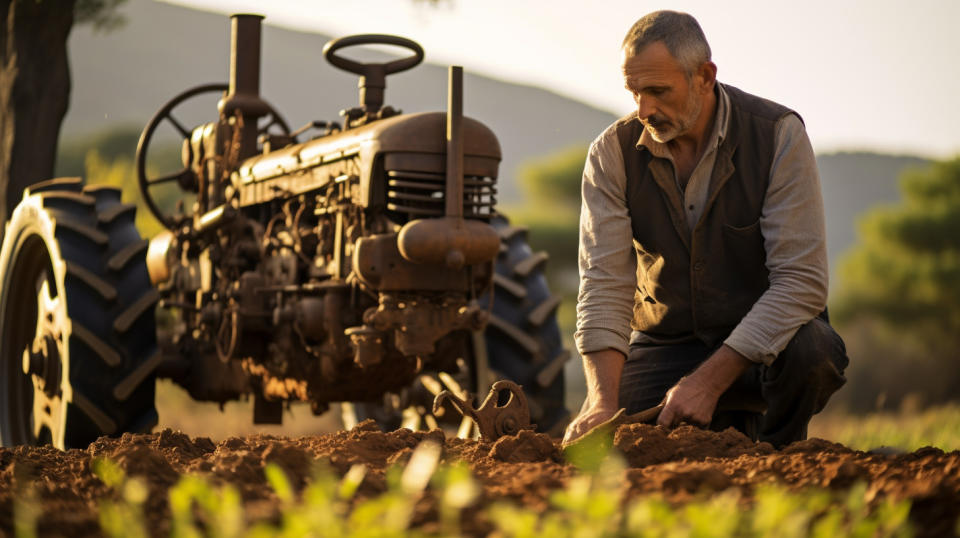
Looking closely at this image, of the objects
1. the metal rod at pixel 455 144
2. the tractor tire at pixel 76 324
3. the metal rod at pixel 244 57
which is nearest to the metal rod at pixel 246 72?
the metal rod at pixel 244 57

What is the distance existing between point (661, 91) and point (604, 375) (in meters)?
0.78

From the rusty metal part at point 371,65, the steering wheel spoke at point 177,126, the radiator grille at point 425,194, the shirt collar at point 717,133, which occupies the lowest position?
the radiator grille at point 425,194

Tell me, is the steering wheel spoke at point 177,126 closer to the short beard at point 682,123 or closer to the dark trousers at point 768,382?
the dark trousers at point 768,382

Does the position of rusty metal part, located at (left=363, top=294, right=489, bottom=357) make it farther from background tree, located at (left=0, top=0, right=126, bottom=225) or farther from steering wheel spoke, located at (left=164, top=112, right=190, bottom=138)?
background tree, located at (left=0, top=0, right=126, bottom=225)


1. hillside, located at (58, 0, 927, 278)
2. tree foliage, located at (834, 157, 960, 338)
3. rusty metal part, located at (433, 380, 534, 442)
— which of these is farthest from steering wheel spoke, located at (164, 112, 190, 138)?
hillside, located at (58, 0, 927, 278)

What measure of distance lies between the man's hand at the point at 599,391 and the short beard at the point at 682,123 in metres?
0.61

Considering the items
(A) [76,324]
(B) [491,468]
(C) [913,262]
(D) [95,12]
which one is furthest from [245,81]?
(C) [913,262]

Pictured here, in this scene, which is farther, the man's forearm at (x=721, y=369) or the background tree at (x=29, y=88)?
the background tree at (x=29, y=88)

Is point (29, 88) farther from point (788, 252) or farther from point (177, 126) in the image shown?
point (788, 252)

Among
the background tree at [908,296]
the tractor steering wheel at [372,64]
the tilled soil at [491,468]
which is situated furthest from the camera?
the background tree at [908,296]

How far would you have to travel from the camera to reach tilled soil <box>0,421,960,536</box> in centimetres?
220

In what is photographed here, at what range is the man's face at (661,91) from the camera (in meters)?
3.50

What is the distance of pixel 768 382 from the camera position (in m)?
3.71

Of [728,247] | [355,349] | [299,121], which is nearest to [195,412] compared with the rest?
[355,349]
